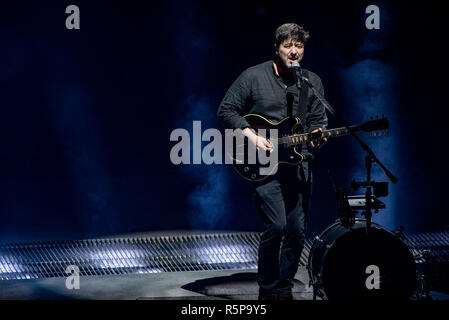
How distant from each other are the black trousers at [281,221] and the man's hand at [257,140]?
0.23m

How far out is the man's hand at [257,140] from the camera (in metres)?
4.26

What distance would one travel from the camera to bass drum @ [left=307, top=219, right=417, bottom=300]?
4285 mm

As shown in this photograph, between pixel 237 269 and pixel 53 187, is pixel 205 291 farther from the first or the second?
pixel 53 187

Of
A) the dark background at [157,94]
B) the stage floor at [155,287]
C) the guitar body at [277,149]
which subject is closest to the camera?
the guitar body at [277,149]

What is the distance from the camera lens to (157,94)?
26.2ft

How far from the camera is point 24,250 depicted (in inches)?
255

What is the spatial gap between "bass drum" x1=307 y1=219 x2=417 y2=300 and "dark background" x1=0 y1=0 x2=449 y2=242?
3.41m

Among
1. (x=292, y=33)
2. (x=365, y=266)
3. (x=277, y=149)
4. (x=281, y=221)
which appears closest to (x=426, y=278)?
(x=365, y=266)

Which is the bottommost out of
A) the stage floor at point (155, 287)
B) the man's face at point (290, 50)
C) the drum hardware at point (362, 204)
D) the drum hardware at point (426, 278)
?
the stage floor at point (155, 287)

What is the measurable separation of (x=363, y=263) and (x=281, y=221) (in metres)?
0.79

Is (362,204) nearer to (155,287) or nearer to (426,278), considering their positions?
(426,278)

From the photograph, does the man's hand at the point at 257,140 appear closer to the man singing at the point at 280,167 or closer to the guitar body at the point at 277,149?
the man singing at the point at 280,167

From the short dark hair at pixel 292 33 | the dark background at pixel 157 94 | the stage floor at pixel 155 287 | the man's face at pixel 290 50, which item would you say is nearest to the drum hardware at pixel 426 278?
the stage floor at pixel 155 287

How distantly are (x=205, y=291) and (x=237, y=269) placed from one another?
1.01 m
